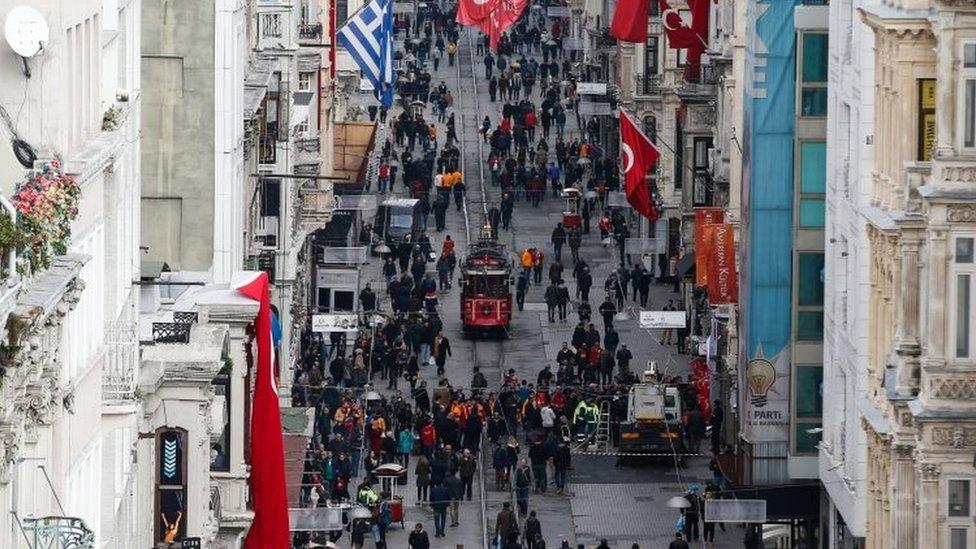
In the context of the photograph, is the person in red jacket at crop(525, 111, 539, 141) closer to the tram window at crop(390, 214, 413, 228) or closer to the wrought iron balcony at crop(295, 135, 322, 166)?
the tram window at crop(390, 214, 413, 228)

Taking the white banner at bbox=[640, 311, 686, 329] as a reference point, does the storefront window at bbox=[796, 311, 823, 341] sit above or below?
above

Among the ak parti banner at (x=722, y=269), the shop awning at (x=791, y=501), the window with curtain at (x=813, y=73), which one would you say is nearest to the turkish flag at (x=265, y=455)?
the shop awning at (x=791, y=501)

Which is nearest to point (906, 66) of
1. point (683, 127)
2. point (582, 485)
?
point (582, 485)

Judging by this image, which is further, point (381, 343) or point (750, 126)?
→ point (381, 343)

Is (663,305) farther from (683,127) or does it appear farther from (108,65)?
(108,65)

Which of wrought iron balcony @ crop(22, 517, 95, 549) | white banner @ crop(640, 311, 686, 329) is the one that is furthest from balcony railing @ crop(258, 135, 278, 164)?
wrought iron balcony @ crop(22, 517, 95, 549)
